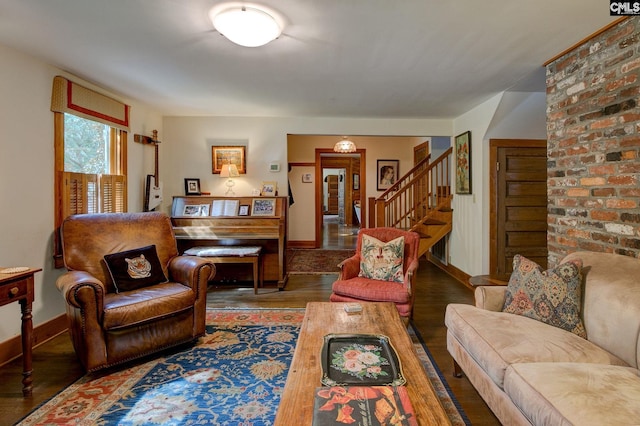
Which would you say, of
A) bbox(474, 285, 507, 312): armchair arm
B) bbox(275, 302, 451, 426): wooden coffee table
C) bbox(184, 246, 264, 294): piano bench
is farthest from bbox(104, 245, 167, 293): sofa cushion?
bbox(474, 285, 507, 312): armchair arm

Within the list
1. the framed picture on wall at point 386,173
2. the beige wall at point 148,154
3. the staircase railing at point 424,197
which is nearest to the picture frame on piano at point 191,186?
the beige wall at point 148,154

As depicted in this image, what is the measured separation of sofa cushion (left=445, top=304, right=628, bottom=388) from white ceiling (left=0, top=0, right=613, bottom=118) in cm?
183

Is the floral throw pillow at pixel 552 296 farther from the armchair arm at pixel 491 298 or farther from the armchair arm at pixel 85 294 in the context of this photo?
the armchair arm at pixel 85 294

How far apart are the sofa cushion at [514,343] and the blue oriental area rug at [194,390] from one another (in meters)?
0.42

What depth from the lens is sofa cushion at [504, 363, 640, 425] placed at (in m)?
1.13

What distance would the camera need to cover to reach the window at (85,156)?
285cm

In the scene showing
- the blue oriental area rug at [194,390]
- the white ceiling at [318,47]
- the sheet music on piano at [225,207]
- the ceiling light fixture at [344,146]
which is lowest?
the blue oriental area rug at [194,390]

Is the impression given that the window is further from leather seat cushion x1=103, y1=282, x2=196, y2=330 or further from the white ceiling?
Result: leather seat cushion x1=103, y1=282, x2=196, y2=330

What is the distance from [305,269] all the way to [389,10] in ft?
12.9

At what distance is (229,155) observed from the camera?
4.62 metres

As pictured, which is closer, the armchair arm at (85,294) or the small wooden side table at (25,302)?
the small wooden side table at (25,302)

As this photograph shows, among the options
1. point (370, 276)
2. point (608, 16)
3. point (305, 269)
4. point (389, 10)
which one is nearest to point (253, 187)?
point (305, 269)

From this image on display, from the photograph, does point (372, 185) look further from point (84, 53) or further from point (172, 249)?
point (84, 53)

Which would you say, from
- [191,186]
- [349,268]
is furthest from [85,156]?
[349,268]
